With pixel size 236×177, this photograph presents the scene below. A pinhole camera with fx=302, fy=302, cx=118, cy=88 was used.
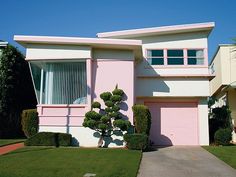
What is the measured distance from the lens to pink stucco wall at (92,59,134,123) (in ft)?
50.7

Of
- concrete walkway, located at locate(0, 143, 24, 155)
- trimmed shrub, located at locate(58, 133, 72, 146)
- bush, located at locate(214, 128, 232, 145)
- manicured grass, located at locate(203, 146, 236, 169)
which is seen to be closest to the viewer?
manicured grass, located at locate(203, 146, 236, 169)

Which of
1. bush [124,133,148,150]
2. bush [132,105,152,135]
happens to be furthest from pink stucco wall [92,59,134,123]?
bush [124,133,148,150]

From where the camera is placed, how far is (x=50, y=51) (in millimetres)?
15641

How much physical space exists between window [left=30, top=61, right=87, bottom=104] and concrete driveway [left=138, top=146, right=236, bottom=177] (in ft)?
16.3

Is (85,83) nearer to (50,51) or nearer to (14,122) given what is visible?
(50,51)

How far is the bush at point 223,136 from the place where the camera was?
55.6 feet

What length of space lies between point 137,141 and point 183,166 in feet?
10.9

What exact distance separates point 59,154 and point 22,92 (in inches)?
384

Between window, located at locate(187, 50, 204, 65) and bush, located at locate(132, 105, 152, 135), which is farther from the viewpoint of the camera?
window, located at locate(187, 50, 204, 65)

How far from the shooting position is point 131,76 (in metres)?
15.6

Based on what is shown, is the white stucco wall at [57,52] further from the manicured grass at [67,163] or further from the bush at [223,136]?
the bush at [223,136]

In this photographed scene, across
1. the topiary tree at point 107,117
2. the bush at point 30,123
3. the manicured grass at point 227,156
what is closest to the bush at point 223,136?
the manicured grass at point 227,156

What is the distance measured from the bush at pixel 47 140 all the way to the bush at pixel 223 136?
28.2 ft

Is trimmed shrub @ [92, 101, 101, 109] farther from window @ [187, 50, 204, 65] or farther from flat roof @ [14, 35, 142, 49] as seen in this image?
window @ [187, 50, 204, 65]
